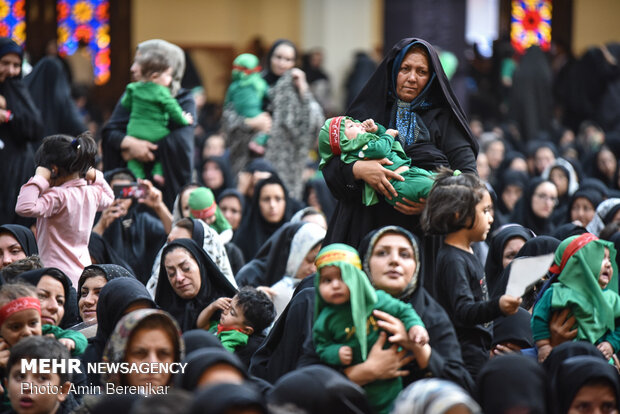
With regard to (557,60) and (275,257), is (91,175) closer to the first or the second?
(275,257)

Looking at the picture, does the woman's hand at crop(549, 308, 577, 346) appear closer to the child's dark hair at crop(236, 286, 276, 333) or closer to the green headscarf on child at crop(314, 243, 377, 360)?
the green headscarf on child at crop(314, 243, 377, 360)

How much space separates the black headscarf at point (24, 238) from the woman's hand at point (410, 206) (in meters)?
2.37

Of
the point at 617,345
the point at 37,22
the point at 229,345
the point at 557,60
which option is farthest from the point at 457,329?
the point at 37,22

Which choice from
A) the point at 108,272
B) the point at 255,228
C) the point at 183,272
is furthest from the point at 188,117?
the point at 108,272

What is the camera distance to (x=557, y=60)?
17984mm

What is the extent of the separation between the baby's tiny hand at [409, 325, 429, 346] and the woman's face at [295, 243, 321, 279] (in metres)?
2.47

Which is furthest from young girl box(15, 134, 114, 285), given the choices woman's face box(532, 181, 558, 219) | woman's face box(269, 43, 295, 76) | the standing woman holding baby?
woman's face box(269, 43, 295, 76)

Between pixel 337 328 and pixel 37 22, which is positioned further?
pixel 37 22

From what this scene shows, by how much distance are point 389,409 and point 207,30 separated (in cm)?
1460

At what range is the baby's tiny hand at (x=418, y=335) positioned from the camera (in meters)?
4.00

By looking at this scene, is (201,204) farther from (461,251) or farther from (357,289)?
(357,289)

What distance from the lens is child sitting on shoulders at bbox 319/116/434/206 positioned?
4.66 meters

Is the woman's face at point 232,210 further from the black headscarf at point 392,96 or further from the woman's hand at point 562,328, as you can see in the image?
the woman's hand at point 562,328

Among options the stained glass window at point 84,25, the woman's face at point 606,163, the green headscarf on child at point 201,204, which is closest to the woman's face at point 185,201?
the green headscarf on child at point 201,204
